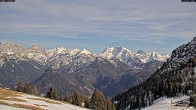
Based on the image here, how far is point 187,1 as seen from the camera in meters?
26.6

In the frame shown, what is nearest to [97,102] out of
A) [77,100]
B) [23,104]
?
[77,100]

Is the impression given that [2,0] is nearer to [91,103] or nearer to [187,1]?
[187,1]

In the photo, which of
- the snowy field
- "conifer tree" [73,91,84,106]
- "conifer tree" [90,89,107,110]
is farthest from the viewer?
"conifer tree" [73,91,84,106]

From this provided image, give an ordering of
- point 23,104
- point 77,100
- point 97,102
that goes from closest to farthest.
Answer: point 23,104, point 97,102, point 77,100

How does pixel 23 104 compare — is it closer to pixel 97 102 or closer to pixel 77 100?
pixel 97 102

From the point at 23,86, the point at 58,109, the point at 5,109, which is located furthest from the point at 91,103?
the point at 5,109

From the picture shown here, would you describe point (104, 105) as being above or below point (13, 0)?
below

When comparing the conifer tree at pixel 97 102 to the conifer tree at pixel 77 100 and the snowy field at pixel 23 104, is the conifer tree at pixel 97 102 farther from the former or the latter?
the snowy field at pixel 23 104

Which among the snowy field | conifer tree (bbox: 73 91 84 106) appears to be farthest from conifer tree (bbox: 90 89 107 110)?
the snowy field

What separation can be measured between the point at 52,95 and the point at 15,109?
123m

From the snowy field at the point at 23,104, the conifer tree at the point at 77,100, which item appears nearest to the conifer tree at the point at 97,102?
the conifer tree at the point at 77,100

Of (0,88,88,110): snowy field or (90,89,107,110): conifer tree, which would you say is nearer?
(0,88,88,110): snowy field

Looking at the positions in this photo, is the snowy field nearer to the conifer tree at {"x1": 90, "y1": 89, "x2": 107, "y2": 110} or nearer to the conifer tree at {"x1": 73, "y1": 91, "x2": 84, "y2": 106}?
the conifer tree at {"x1": 90, "y1": 89, "x2": 107, "y2": 110}

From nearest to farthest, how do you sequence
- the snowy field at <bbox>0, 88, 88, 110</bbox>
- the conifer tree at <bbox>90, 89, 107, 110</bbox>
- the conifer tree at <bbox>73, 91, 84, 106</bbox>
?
the snowy field at <bbox>0, 88, 88, 110</bbox> → the conifer tree at <bbox>90, 89, 107, 110</bbox> → the conifer tree at <bbox>73, 91, 84, 106</bbox>
